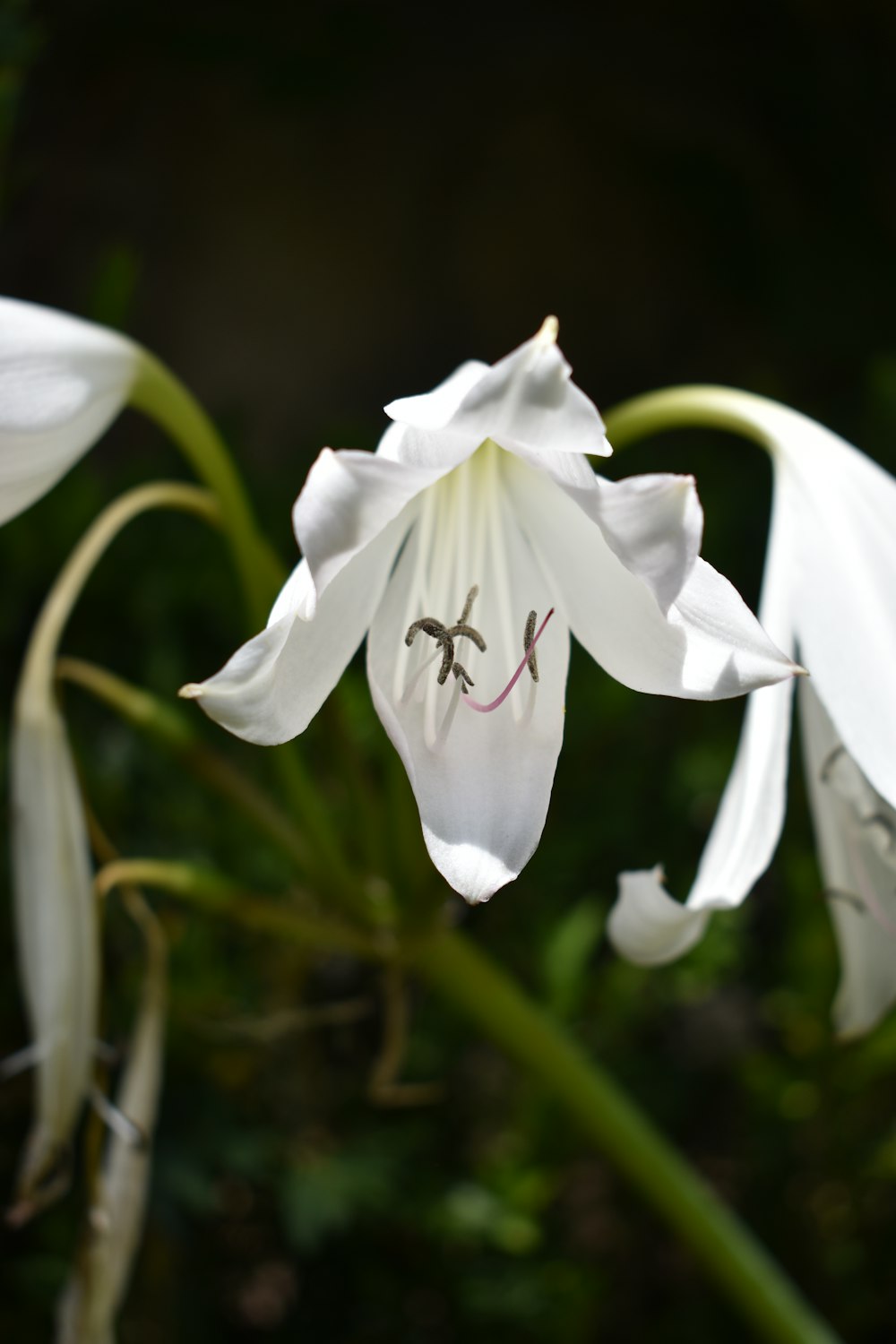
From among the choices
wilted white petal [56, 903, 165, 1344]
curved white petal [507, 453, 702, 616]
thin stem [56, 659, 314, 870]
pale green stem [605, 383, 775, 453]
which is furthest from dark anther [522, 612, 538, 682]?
wilted white petal [56, 903, 165, 1344]

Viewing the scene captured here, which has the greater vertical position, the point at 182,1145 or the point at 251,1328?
the point at 182,1145

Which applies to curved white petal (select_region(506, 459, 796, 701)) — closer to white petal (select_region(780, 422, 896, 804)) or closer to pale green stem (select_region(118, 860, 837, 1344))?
white petal (select_region(780, 422, 896, 804))

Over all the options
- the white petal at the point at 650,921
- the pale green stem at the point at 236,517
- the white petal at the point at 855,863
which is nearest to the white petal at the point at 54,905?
the pale green stem at the point at 236,517

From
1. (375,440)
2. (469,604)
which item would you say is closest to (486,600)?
(469,604)

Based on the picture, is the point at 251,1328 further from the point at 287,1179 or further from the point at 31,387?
the point at 31,387

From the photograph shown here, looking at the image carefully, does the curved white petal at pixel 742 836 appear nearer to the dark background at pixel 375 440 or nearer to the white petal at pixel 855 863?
the white petal at pixel 855 863

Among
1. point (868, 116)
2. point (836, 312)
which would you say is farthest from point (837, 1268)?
point (868, 116)
